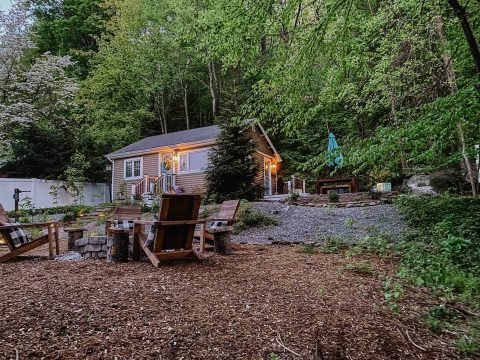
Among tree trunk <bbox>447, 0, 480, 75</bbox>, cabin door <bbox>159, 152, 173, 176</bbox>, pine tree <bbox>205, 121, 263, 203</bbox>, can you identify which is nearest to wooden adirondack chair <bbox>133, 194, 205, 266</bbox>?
tree trunk <bbox>447, 0, 480, 75</bbox>

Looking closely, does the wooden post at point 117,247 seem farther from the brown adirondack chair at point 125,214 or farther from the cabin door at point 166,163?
the cabin door at point 166,163

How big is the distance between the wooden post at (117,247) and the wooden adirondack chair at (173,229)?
0.54 feet

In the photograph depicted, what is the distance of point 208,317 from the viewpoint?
2395 mm

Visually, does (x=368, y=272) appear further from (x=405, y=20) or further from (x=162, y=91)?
(x=162, y=91)

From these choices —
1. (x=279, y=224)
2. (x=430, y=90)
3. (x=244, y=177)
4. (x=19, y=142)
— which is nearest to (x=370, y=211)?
(x=279, y=224)

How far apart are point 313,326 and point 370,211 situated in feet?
24.2

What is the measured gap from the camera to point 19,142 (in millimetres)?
16812

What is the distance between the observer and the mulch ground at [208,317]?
6.50 ft

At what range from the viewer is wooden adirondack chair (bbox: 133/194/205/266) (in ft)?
13.5

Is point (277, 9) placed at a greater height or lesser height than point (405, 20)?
lesser

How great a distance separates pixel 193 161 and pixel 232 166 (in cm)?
513

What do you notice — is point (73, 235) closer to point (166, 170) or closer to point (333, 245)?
point (333, 245)

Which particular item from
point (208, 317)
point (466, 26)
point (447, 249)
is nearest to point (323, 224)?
point (447, 249)

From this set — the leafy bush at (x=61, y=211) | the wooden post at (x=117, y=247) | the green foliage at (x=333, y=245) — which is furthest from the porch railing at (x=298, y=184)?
the wooden post at (x=117, y=247)
